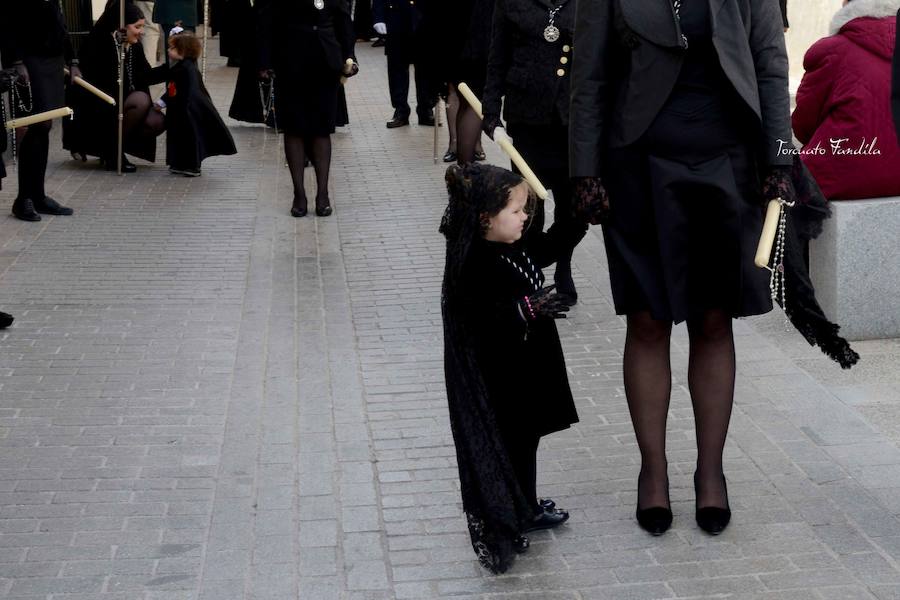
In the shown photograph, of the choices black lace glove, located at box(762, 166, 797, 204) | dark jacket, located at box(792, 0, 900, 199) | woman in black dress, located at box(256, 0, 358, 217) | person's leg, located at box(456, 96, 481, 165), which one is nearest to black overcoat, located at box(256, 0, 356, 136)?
woman in black dress, located at box(256, 0, 358, 217)

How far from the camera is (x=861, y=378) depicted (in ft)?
20.4

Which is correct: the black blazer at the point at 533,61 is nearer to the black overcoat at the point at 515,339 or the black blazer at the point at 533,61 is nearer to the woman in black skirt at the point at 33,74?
the black overcoat at the point at 515,339

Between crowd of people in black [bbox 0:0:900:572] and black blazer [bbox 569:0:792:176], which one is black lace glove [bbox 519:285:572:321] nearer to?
crowd of people in black [bbox 0:0:900:572]

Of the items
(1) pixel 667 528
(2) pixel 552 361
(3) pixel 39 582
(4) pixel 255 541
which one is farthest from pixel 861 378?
(3) pixel 39 582

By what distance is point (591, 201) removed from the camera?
Answer: 4.41 meters

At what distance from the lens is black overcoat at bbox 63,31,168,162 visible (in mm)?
11781

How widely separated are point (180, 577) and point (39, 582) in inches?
16.4

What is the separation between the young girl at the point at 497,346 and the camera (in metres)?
4.17

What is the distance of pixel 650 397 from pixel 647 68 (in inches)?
42.1

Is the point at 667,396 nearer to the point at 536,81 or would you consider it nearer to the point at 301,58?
the point at 536,81

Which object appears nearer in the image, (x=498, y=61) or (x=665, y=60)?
(x=665, y=60)

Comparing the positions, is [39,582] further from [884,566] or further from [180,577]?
[884,566]

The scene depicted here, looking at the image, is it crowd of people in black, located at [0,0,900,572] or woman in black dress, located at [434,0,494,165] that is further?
woman in black dress, located at [434,0,494,165]

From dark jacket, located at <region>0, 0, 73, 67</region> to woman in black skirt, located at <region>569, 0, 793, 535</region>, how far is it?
19.7 feet
